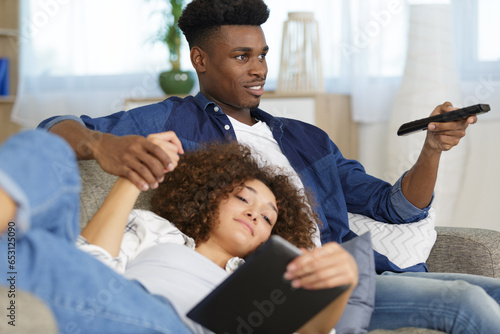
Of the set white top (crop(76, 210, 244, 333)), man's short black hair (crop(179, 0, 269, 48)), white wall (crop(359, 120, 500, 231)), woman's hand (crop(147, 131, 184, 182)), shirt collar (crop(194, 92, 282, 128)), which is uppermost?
man's short black hair (crop(179, 0, 269, 48))

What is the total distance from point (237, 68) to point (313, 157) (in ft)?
1.08

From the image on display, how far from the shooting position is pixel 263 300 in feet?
3.30

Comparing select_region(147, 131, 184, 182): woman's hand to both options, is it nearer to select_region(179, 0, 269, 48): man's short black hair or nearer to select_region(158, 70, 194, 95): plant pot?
select_region(179, 0, 269, 48): man's short black hair

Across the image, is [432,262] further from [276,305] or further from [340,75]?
[340,75]

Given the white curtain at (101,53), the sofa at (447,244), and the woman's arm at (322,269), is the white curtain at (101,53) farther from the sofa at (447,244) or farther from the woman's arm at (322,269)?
the woman's arm at (322,269)

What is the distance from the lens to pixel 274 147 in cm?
180

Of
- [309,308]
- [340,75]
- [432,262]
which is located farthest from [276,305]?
[340,75]

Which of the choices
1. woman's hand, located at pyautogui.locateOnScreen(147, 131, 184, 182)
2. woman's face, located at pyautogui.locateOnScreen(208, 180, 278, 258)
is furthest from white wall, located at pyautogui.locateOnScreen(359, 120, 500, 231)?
woman's hand, located at pyautogui.locateOnScreen(147, 131, 184, 182)

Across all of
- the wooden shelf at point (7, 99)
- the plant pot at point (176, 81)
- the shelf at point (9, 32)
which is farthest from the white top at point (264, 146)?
the shelf at point (9, 32)

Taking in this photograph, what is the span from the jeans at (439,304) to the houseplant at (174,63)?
1.89 meters

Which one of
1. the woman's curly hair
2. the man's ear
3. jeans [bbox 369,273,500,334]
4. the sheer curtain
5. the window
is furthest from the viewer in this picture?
the sheer curtain

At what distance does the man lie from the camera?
143 cm

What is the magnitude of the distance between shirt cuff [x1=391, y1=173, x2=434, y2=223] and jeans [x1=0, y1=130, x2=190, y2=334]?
0.90m

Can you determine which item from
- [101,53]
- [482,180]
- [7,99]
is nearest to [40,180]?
[482,180]
